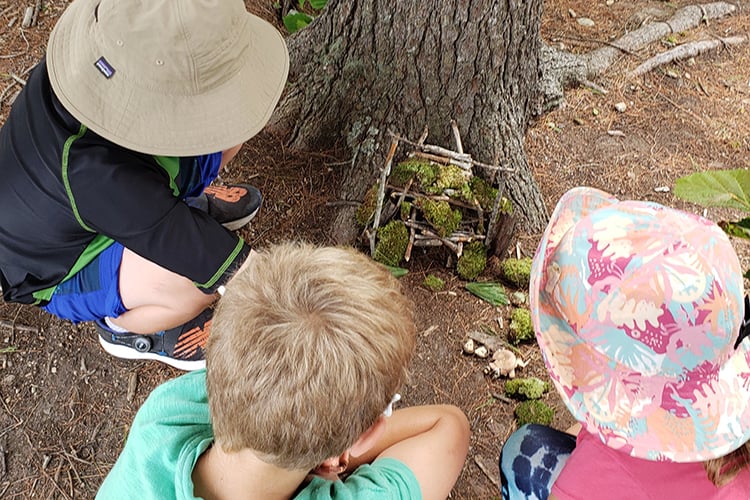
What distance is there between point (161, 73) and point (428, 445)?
134 centimetres

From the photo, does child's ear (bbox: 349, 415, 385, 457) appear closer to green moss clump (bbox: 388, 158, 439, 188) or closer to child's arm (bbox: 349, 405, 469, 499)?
child's arm (bbox: 349, 405, 469, 499)

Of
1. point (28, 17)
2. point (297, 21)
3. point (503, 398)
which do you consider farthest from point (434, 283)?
point (28, 17)

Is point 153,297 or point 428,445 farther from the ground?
point 153,297

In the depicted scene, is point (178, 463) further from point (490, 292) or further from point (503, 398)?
point (490, 292)

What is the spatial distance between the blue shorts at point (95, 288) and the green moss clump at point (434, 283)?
132 cm

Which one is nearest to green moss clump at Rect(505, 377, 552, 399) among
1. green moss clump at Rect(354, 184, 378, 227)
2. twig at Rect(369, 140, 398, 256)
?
twig at Rect(369, 140, 398, 256)

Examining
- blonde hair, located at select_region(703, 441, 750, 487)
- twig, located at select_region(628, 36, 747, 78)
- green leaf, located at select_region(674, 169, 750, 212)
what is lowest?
twig, located at select_region(628, 36, 747, 78)

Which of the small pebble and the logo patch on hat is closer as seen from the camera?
the logo patch on hat

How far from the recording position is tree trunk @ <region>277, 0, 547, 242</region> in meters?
2.70

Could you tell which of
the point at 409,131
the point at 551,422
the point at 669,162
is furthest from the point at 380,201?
the point at 669,162

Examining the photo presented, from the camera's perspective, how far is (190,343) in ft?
8.52

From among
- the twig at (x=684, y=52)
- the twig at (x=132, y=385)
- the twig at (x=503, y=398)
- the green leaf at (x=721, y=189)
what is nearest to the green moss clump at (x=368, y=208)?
the twig at (x=503, y=398)

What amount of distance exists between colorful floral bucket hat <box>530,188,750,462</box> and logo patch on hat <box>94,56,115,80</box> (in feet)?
4.22

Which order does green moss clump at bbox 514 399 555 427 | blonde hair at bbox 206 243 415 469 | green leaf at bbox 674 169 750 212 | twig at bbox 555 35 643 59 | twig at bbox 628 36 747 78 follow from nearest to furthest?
1. green leaf at bbox 674 169 750 212
2. blonde hair at bbox 206 243 415 469
3. green moss clump at bbox 514 399 555 427
4. twig at bbox 628 36 747 78
5. twig at bbox 555 35 643 59
